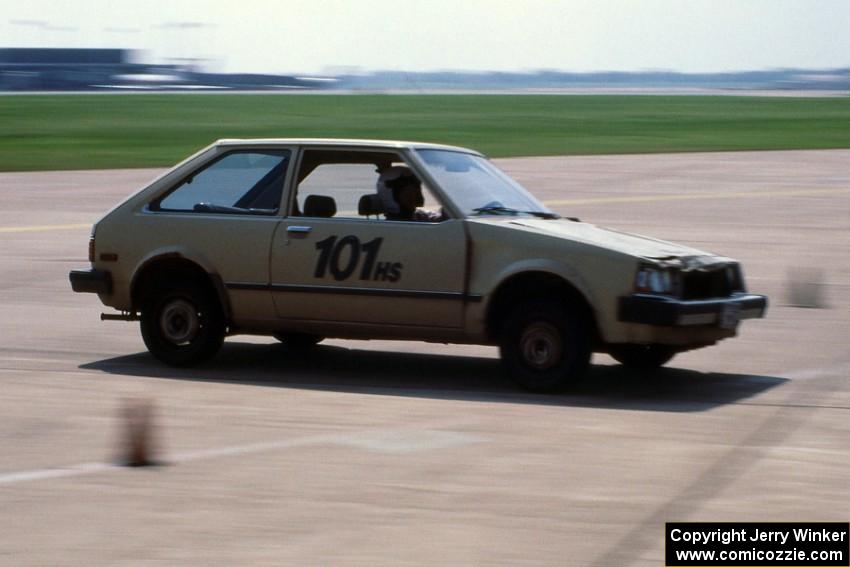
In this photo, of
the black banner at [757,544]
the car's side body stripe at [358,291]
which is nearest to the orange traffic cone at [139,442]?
the car's side body stripe at [358,291]

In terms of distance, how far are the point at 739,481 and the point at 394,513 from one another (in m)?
1.65

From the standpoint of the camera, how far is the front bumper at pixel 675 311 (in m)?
8.70

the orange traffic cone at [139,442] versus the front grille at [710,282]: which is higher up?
the front grille at [710,282]

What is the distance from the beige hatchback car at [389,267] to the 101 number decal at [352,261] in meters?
0.01

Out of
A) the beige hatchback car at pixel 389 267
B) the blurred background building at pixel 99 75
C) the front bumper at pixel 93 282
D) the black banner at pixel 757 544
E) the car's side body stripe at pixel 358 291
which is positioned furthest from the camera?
the blurred background building at pixel 99 75

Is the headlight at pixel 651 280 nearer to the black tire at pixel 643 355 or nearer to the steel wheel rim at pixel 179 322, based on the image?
the black tire at pixel 643 355

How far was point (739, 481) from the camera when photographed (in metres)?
6.77

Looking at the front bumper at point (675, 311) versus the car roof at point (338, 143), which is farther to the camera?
the car roof at point (338, 143)

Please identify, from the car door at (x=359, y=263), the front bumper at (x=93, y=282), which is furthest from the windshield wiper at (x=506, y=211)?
the front bumper at (x=93, y=282)

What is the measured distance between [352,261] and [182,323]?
54.6 inches

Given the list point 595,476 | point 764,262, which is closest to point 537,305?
point 595,476

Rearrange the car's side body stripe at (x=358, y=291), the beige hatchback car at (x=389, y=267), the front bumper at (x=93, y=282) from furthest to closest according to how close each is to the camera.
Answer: the front bumper at (x=93, y=282) < the car's side body stripe at (x=358, y=291) < the beige hatchback car at (x=389, y=267)

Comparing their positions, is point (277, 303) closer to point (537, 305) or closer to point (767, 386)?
point (537, 305)

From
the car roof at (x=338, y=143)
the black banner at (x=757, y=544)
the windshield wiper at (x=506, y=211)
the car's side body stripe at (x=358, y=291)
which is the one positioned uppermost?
the car roof at (x=338, y=143)
